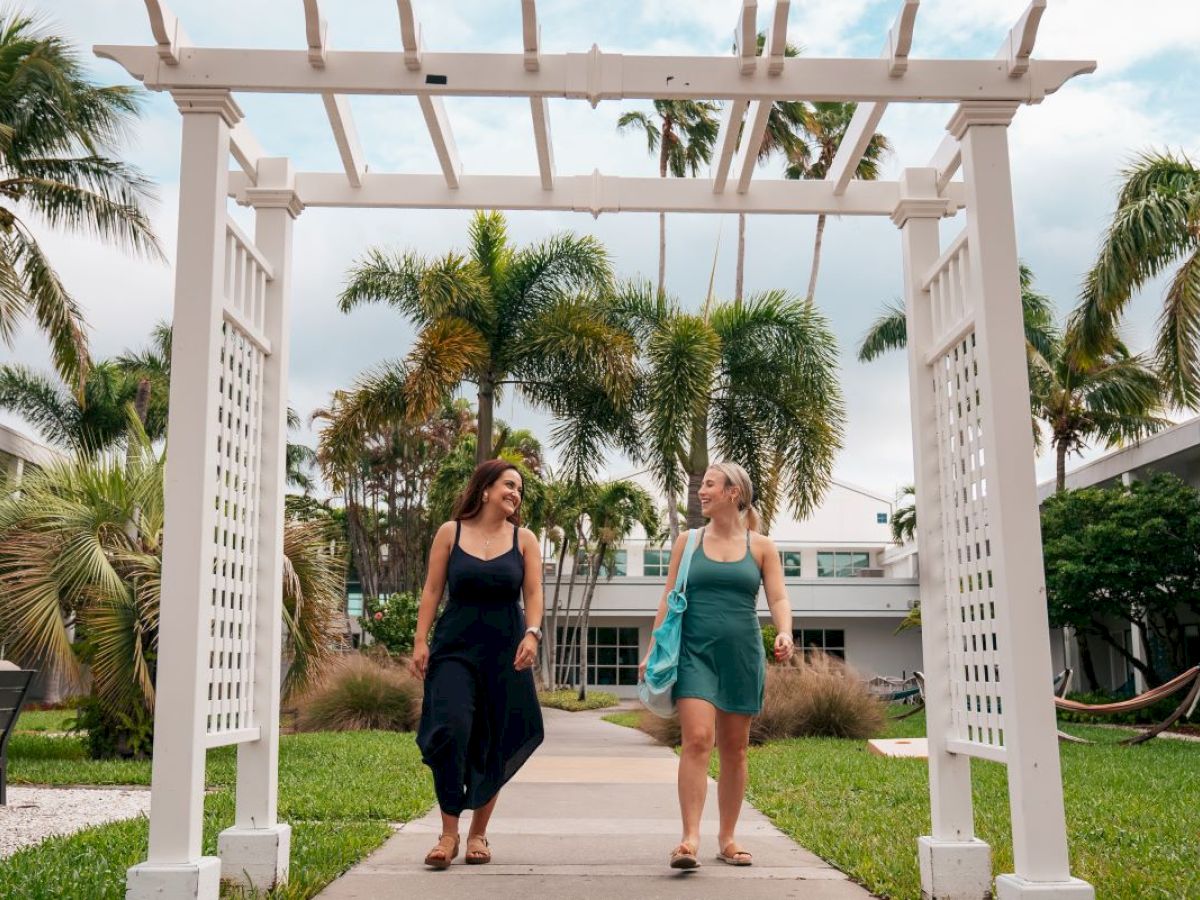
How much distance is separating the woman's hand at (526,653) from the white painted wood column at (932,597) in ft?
5.53

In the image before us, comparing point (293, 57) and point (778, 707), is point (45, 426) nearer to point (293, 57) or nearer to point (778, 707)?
point (778, 707)

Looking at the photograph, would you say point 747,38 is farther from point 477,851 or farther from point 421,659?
point 477,851

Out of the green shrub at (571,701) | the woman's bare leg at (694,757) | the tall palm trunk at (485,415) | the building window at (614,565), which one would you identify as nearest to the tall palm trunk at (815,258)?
the building window at (614,565)

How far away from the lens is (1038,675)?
4062 mm

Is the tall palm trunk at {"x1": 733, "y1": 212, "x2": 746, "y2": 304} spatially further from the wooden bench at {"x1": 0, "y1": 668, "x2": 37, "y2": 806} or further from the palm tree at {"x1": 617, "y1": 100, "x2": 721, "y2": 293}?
the wooden bench at {"x1": 0, "y1": 668, "x2": 37, "y2": 806}

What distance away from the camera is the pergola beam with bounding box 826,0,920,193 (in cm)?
432

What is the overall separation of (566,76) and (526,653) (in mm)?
2452

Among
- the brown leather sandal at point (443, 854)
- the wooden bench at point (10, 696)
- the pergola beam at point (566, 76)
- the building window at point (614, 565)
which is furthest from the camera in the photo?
the building window at point (614, 565)

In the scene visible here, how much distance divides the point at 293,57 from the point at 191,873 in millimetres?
2896

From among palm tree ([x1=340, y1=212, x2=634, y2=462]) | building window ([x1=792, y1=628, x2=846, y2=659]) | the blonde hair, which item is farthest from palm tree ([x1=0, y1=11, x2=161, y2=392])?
building window ([x1=792, y1=628, x2=846, y2=659])

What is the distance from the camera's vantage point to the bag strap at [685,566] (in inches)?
216

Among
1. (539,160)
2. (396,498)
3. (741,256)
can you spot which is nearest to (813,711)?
(539,160)

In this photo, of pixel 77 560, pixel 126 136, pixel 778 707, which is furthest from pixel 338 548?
pixel 126 136

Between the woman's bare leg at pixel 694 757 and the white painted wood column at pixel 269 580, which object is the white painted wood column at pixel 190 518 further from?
the woman's bare leg at pixel 694 757
